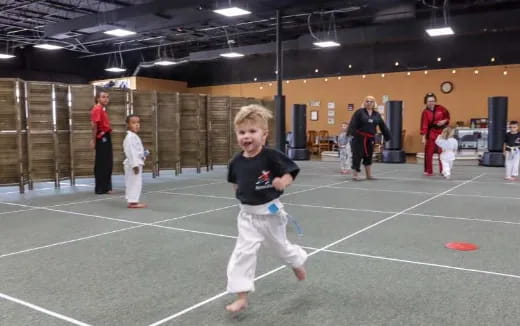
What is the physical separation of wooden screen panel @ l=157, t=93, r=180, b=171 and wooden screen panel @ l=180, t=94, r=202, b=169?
0.39m

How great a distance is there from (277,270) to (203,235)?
4.85 feet

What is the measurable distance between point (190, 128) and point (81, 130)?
9.74ft

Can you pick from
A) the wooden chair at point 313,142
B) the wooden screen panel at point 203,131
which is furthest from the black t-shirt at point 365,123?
the wooden chair at point 313,142

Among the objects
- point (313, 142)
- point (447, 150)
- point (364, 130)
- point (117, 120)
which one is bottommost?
point (313, 142)

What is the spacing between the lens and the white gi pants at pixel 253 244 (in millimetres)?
2918

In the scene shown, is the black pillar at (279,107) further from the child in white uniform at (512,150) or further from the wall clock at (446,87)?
the wall clock at (446,87)

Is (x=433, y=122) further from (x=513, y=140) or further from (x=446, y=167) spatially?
(x=513, y=140)

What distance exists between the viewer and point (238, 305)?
2.89 metres

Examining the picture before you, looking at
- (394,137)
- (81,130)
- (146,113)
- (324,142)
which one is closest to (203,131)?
(146,113)

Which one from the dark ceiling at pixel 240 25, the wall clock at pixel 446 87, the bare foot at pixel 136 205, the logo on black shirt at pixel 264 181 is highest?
the dark ceiling at pixel 240 25

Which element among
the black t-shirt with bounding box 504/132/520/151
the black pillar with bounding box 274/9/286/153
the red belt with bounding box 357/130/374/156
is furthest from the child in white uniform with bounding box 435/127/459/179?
the black pillar with bounding box 274/9/286/153

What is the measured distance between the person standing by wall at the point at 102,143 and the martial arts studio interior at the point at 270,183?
0.09 ft

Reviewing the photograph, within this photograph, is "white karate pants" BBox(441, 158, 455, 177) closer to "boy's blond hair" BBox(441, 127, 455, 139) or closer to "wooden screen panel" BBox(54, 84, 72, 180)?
"boy's blond hair" BBox(441, 127, 455, 139)

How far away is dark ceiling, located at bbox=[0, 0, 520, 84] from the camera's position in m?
16.5
